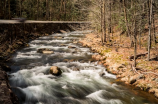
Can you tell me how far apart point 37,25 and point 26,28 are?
4300 mm

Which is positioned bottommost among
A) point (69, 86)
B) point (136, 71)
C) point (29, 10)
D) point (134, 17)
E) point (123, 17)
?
point (69, 86)

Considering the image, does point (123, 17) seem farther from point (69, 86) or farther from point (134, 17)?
point (69, 86)

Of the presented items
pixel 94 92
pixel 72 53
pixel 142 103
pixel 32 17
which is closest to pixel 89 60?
pixel 72 53

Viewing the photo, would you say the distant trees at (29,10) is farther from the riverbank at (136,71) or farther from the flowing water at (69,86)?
the flowing water at (69,86)

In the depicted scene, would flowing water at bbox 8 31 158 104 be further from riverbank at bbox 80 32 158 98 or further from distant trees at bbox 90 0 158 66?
distant trees at bbox 90 0 158 66

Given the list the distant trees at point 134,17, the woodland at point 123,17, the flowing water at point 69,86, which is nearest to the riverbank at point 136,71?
the flowing water at point 69,86

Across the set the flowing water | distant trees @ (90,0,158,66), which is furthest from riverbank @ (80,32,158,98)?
distant trees @ (90,0,158,66)

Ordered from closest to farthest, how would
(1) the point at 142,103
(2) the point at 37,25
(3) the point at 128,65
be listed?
(1) the point at 142,103 < (3) the point at 128,65 < (2) the point at 37,25

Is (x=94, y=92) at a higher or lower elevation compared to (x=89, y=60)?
lower

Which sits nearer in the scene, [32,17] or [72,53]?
[72,53]

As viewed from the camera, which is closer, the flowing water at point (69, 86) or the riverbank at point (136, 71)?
the flowing water at point (69, 86)

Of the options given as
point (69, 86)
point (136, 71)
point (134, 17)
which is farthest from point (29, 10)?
point (136, 71)

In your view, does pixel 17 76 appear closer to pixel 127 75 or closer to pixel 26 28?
pixel 127 75

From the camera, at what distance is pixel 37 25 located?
26000 mm
